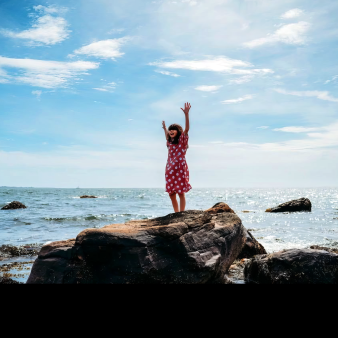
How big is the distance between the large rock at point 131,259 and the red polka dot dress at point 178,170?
250cm

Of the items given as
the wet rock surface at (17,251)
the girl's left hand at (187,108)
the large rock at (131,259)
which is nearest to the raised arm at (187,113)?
the girl's left hand at (187,108)

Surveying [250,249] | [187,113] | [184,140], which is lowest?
[250,249]

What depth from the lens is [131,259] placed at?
5414mm

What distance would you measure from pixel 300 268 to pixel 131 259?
329 centimetres

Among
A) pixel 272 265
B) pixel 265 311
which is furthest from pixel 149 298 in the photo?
pixel 272 265

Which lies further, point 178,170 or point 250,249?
point 250,249

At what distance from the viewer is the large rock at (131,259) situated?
17.6 ft

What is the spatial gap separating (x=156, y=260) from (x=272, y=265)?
2549 millimetres

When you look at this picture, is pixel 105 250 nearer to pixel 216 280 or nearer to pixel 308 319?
pixel 216 280

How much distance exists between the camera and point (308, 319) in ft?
10.5

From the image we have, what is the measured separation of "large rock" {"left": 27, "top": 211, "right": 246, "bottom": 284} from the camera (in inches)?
212

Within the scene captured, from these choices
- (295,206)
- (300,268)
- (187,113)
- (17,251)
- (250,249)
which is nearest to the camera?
(300,268)

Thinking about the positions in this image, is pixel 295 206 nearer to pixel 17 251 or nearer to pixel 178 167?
pixel 178 167

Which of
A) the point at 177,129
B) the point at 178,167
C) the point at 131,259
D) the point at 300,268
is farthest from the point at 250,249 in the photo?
the point at 131,259
